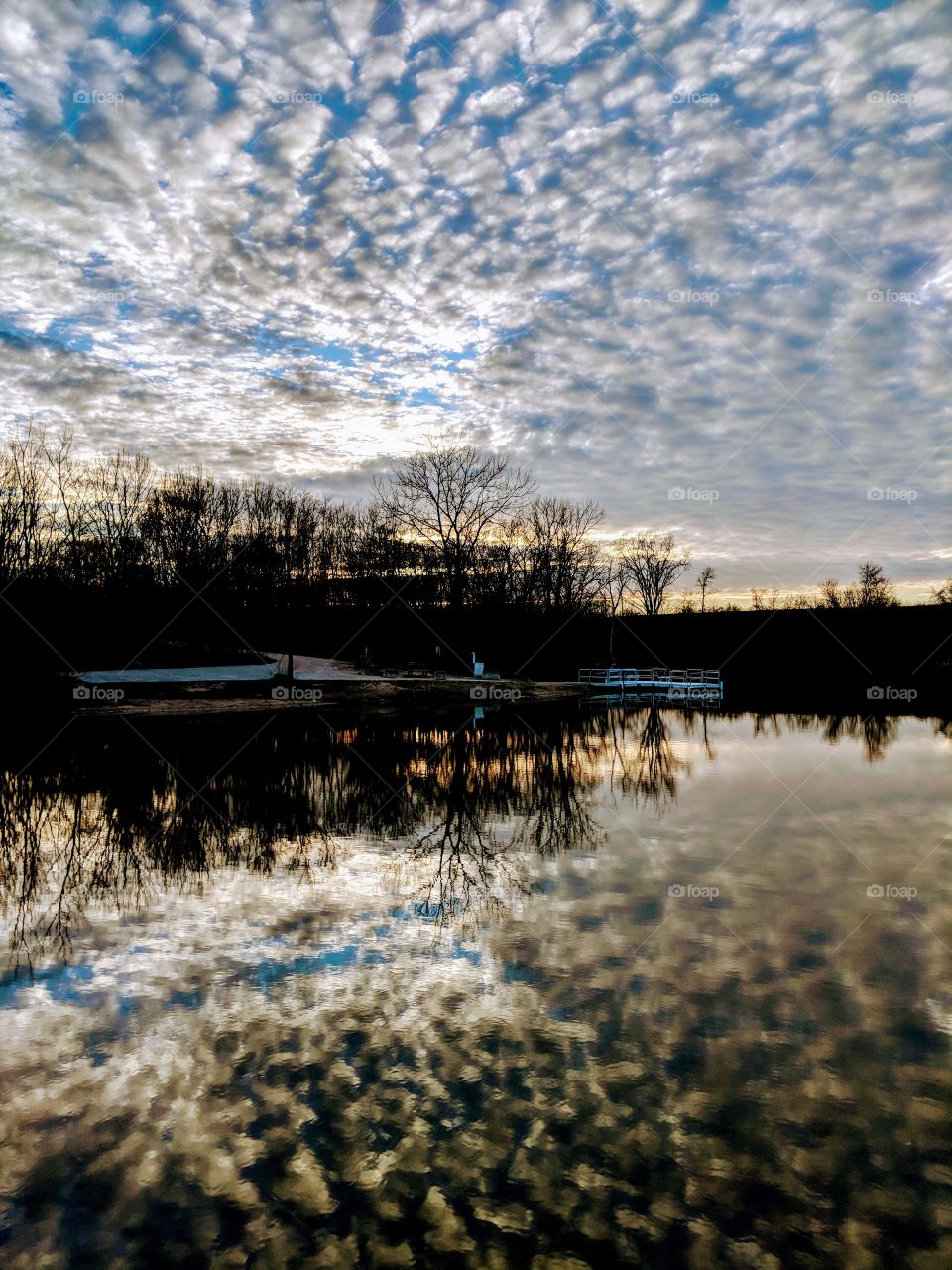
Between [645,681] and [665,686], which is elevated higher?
[645,681]

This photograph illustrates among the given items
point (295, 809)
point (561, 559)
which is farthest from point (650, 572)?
point (295, 809)

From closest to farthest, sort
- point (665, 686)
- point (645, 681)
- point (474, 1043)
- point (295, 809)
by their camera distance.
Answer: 1. point (474, 1043)
2. point (295, 809)
3. point (665, 686)
4. point (645, 681)

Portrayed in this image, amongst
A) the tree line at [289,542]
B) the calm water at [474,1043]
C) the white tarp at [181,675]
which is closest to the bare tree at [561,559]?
the tree line at [289,542]

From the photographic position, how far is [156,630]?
43719 millimetres

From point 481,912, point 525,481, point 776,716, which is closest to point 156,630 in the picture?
point 525,481

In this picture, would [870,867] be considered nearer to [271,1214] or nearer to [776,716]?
[271,1214]

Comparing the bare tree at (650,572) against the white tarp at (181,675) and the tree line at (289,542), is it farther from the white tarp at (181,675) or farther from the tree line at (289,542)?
the white tarp at (181,675)

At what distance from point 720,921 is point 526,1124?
3.45 metres

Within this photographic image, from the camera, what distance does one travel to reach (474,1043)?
14.9 ft

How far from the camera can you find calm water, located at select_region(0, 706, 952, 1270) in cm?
313

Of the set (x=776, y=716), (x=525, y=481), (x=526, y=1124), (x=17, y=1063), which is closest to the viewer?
(x=526, y=1124)

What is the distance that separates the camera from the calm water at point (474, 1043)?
10.3 ft

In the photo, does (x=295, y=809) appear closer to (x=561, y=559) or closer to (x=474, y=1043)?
(x=474, y=1043)

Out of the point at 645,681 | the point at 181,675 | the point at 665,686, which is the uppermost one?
the point at 181,675
